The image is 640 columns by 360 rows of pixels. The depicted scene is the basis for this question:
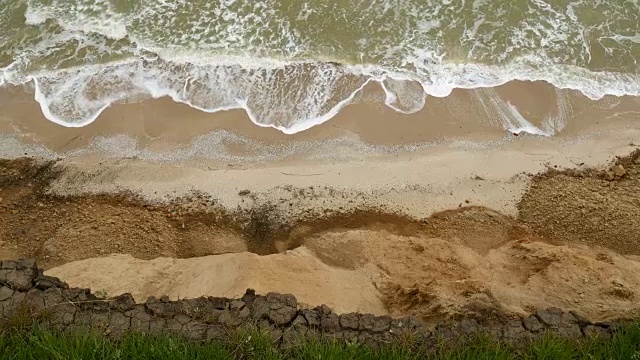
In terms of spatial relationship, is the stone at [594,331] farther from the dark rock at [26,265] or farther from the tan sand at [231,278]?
the dark rock at [26,265]

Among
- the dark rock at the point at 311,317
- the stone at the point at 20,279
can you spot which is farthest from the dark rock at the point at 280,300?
the stone at the point at 20,279

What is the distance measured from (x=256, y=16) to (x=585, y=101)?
14.8 feet

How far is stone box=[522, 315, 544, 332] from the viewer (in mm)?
4590

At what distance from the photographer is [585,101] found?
23.4 ft

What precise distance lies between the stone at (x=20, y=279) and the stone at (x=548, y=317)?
424 cm

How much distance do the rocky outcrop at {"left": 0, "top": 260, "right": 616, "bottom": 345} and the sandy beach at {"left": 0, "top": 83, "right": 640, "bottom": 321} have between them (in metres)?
0.38

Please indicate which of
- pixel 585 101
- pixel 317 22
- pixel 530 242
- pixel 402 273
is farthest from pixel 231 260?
pixel 585 101

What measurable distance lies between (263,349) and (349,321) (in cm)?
74

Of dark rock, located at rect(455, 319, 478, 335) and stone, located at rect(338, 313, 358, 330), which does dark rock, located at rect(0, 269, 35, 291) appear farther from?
dark rock, located at rect(455, 319, 478, 335)

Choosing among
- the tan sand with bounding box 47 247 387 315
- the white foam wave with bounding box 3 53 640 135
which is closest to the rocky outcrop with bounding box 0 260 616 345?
the tan sand with bounding box 47 247 387 315

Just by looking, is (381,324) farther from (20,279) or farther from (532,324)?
(20,279)

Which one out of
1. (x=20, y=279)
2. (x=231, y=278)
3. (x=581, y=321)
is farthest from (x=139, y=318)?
(x=581, y=321)

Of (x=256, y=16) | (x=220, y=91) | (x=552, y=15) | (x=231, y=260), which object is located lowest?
(x=231, y=260)

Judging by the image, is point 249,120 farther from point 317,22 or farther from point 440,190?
point 440,190
